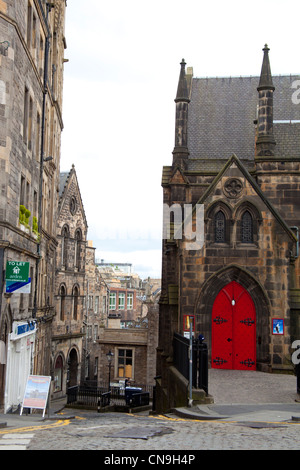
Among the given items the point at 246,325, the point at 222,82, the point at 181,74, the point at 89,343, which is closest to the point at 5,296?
the point at 246,325

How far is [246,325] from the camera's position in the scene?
65.8 feet

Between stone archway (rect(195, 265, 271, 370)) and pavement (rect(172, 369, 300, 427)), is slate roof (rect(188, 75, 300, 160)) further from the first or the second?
pavement (rect(172, 369, 300, 427))

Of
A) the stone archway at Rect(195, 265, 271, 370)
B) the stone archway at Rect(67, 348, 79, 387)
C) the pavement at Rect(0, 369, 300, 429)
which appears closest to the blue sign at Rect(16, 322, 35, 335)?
the pavement at Rect(0, 369, 300, 429)

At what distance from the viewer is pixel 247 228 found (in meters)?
20.4

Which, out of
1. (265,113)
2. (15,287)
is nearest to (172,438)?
(15,287)

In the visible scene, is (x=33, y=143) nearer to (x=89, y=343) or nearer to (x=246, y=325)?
(x=246, y=325)

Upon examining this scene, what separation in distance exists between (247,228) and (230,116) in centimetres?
886

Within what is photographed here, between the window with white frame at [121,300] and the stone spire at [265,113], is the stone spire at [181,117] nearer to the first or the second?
the stone spire at [265,113]

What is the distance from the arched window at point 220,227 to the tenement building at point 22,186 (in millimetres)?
6649

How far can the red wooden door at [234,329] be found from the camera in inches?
782

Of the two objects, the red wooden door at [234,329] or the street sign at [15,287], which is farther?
the red wooden door at [234,329]

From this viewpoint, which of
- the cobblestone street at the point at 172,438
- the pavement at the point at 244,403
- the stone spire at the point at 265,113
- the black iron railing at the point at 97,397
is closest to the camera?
the cobblestone street at the point at 172,438

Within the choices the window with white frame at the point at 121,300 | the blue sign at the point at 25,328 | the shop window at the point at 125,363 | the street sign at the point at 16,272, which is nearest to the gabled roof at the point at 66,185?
the shop window at the point at 125,363

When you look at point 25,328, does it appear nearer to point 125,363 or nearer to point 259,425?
point 259,425
